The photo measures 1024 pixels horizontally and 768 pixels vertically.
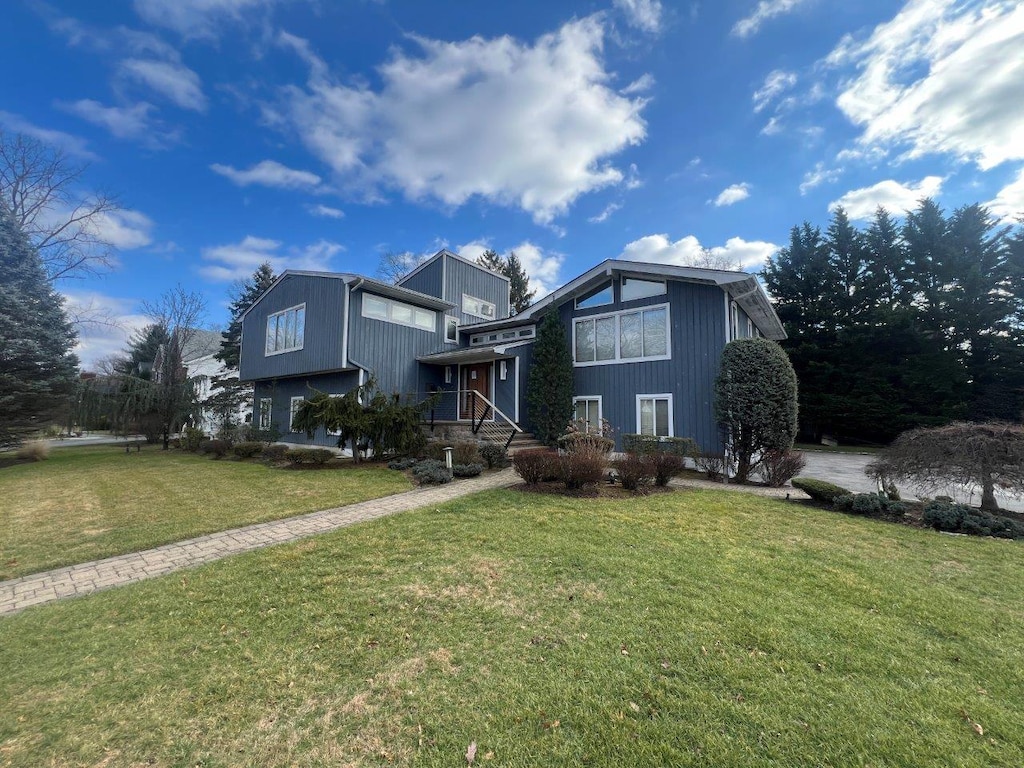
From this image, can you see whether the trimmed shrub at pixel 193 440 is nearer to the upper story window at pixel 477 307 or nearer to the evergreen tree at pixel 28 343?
the evergreen tree at pixel 28 343

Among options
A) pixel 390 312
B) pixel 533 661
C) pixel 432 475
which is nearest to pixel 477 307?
pixel 390 312

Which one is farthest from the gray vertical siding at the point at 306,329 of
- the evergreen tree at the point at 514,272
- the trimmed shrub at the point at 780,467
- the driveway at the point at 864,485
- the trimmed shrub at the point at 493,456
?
the evergreen tree at the point at 514,272

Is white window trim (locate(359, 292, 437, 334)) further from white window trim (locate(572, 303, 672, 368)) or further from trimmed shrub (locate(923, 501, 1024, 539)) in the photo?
trimmed shrub (locate(923, 501, 1024, 539))

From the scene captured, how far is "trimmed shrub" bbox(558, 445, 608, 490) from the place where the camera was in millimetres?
7902

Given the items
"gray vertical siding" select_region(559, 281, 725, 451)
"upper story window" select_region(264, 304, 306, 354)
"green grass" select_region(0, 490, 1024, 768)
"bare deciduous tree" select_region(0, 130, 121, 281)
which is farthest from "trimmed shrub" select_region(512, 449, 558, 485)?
"bare deciduous tree" select_region(0, 130, 121, 281)

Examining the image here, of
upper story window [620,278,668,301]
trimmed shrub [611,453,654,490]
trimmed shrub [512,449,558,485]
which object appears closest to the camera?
trimmed shrub [611,453,654,490]

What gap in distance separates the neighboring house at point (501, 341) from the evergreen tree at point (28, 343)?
614 cm

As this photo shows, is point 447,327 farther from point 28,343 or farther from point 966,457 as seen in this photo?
point 966,457

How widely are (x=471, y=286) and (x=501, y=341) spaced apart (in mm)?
5141

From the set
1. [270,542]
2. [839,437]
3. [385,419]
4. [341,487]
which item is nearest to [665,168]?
[385,419]

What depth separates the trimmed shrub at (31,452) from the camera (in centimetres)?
1518

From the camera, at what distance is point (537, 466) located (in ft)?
27.9

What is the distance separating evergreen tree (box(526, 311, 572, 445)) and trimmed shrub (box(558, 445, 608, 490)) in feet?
17.4

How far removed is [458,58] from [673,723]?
43.4 feet
